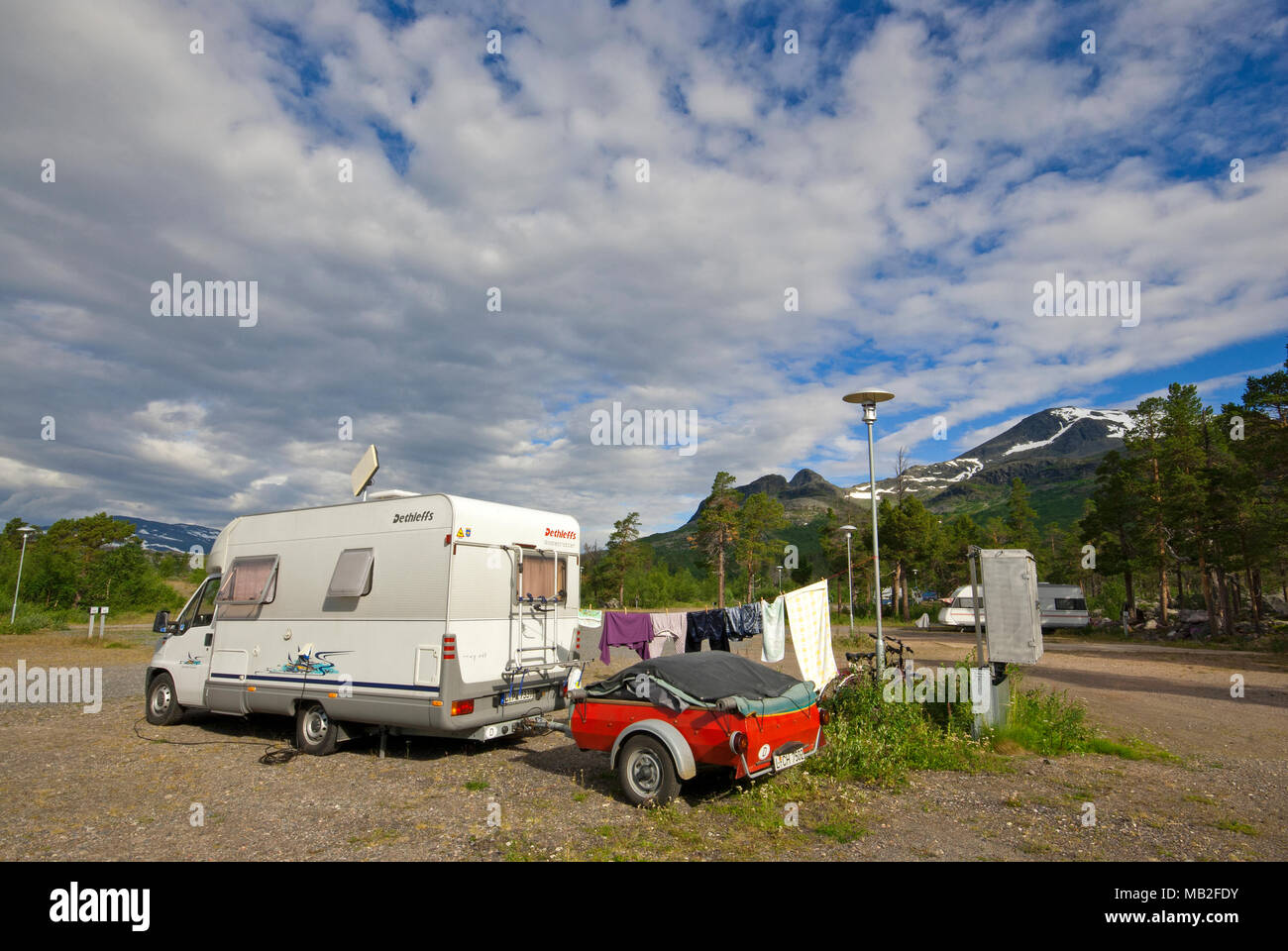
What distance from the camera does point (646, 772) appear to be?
731cm

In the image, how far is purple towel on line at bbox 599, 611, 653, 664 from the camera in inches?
715

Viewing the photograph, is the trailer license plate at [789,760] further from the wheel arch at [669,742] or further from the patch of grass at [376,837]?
the patch of grass at [376,837]

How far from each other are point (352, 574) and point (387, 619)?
0.94m

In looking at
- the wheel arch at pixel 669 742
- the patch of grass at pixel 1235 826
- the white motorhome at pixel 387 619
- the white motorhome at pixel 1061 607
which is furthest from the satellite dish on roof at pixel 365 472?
the white motorhome at pixel 1061 607

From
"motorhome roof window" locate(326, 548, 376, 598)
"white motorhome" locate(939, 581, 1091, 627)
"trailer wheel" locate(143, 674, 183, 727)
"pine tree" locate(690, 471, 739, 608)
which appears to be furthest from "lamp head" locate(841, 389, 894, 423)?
"pine tree" locate(690, 471, 739, 608)

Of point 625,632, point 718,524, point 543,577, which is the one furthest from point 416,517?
point 718,524

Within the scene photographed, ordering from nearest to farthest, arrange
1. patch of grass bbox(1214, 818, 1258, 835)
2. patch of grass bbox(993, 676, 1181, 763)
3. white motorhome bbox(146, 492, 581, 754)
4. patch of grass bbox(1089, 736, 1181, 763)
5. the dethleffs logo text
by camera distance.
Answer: patch of grass bbox(1214, 818, 1258, 835)
white motorhome bbox(146, 492, 581, 754)
the dethleffs logo text
patch of grass bbox(1089, 736, 1181, 763)
patch of grass bbox(993, 676, 1181, 763)

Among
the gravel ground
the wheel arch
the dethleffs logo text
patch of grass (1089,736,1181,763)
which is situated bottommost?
patch of grass (1089,736,1181,763)

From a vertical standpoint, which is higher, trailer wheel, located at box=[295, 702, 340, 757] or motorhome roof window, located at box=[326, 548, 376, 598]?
motorhome roof window, located at box=[326, 548, 376, 598]

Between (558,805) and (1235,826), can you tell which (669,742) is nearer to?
(558,805)

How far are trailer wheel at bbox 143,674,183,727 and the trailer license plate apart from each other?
1050 cm

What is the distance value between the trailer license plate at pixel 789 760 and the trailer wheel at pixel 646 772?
1.07 metres

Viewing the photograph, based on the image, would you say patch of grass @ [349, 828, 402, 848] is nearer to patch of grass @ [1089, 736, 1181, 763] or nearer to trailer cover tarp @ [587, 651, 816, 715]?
trailer cover tarp @ [587, 651, 816, 715]
